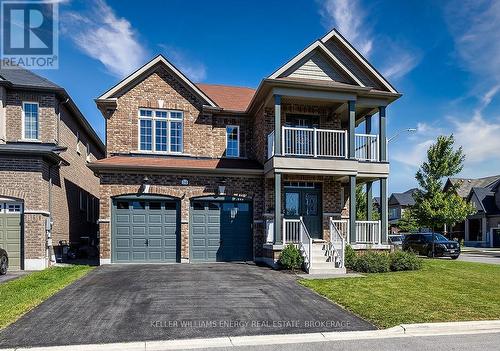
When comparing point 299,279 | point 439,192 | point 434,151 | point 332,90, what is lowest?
point 299,279

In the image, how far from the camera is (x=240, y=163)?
17.5 meters

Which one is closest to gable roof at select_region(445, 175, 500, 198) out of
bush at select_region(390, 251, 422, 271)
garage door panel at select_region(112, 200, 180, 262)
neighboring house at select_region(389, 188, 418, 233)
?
neighboring house at select_region(389, 188, 418, 233)

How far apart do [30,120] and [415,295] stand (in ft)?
55.7

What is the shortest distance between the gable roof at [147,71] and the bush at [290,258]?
7634mm

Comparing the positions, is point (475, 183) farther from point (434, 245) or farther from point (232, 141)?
point (232, 141)

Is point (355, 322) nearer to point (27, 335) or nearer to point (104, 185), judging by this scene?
point (27, 335)

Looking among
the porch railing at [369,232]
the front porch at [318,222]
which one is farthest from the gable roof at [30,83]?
the porch railing at [369,232]

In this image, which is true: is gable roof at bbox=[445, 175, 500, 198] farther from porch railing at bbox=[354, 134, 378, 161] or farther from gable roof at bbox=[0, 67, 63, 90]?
gable roof at bbox=[0, 67, 63, 90]

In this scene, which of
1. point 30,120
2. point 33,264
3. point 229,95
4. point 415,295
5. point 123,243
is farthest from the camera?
point 229,95

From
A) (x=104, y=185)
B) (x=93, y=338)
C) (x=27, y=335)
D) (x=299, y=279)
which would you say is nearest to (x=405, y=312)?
(x=299, y=279)

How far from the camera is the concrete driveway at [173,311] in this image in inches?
276

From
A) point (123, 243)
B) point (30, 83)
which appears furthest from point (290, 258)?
point (30, 83)

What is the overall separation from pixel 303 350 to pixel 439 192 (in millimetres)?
22307

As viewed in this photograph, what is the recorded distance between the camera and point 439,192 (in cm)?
2533
